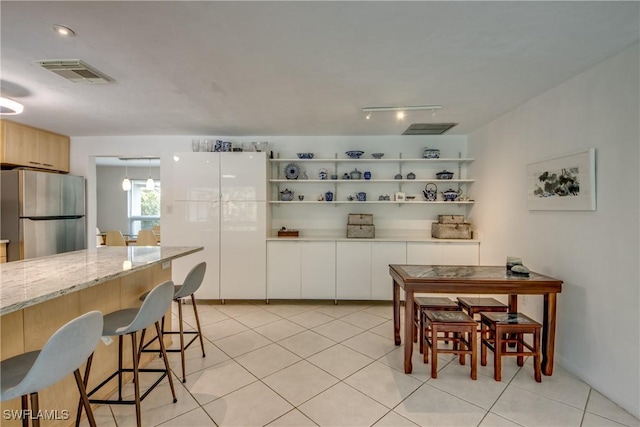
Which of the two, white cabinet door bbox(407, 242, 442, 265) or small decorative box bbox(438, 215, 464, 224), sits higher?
small decorative box bbox(438, 215, 464, 224)

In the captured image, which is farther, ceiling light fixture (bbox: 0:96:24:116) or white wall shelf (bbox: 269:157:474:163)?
white wall shelf (bbox: 269:157:474:163)

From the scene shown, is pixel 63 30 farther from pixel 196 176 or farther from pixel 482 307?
pixel 482 307

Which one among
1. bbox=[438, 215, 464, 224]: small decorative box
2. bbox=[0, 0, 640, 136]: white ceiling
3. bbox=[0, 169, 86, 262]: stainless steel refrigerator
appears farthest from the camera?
bbox=[438, 215, 464, 224]: small decorative box

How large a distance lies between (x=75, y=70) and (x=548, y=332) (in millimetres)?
4232

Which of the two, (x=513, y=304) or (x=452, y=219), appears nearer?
(x=513, y=304)

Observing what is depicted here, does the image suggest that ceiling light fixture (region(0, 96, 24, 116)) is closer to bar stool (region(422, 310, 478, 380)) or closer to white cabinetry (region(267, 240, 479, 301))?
white cabinetry (region(267, 240, 479, 301))

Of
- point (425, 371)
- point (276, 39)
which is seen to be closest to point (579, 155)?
point (425, 371)

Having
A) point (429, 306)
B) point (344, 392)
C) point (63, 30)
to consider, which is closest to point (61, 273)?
point (63, 30)

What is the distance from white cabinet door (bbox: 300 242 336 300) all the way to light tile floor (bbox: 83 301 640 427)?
0.95 metres

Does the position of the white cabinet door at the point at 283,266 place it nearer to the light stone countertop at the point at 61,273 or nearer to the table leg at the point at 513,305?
the light stone countertop at the point at 61,273

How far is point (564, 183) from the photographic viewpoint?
2418 mm

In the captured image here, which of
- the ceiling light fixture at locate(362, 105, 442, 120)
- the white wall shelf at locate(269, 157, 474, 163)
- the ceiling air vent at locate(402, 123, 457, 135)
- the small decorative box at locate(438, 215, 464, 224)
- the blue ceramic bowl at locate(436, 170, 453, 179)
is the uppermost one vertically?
the ceiling air vent at locate(402, 123, 457, 135)

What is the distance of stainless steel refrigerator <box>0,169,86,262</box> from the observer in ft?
11.4

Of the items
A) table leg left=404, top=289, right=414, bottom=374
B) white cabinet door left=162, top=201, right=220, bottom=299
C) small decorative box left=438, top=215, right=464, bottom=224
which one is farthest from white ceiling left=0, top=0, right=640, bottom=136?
table leg left=404, top=289, right=414, bottom=374
